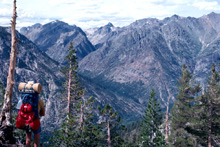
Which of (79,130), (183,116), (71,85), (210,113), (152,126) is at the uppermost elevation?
(71,85)

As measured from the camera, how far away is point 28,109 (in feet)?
40.1

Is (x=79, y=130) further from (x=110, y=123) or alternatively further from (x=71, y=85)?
(x=71, y=85)

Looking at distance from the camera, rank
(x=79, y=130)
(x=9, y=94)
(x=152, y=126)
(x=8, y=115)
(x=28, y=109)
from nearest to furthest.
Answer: (x=28, y=109), (x=8, y=115), (x=9, y=94), (x=79, y=130), (x=152, y=126)

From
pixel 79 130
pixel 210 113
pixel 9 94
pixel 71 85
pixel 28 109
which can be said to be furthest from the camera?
pixel 210 113

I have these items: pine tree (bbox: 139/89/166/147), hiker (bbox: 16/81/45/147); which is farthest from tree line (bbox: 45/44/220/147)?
hiker (bbox: 16/81/45/147)

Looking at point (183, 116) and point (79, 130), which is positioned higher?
point (79, 130)

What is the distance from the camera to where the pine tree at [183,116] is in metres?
40.4

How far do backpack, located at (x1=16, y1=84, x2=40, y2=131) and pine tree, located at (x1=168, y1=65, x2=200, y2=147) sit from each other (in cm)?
3244

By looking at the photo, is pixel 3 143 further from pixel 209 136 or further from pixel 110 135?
pixel 209 136

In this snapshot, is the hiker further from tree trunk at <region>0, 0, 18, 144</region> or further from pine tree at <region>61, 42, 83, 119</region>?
pine tree at <region>61, 42, 83, 119</region>

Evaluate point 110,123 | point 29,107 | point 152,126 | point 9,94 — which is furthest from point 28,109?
point 152,126

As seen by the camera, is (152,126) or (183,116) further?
(152,126)

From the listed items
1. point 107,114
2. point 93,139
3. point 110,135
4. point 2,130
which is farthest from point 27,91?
point 110,135

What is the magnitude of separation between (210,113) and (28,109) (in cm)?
3294
